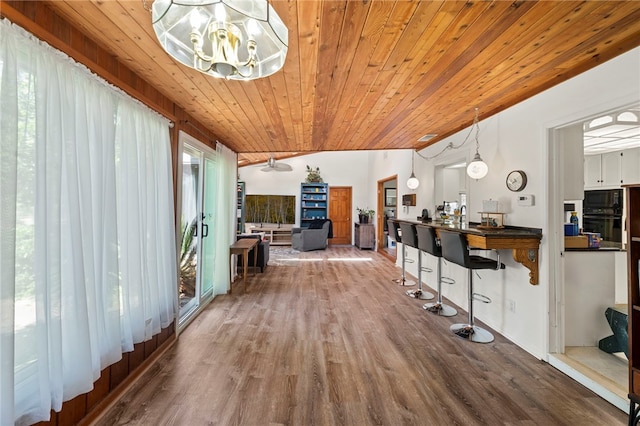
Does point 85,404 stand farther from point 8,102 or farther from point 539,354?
point 539,354

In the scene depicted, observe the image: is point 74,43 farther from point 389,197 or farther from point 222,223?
point 389,197

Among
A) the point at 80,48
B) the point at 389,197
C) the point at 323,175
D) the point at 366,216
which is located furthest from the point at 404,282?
the point at 323,175

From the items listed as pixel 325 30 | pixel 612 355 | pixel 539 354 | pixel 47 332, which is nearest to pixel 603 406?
pixel 539 354

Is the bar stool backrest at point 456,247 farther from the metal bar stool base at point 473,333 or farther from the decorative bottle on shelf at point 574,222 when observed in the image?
the decorative bottle on shelf at point 574,222

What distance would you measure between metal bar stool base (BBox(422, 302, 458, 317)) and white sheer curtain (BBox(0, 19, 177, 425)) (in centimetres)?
303

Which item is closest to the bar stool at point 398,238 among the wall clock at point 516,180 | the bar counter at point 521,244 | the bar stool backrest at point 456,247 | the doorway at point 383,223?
the bar stool backrest at point 456,247

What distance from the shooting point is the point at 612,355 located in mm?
2305

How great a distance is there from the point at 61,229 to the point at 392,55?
2.13 meters

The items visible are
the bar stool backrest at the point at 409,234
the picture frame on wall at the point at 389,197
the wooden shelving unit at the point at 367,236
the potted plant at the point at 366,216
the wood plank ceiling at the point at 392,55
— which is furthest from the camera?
the picture frame on wall at the point at 389,197

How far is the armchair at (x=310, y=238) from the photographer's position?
8.00 m

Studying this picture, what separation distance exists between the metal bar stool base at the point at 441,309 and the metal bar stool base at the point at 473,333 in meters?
0.39

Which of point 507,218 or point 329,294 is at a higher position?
point 507,218

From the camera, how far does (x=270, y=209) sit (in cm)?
941

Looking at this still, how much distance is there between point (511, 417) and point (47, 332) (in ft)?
8.37
